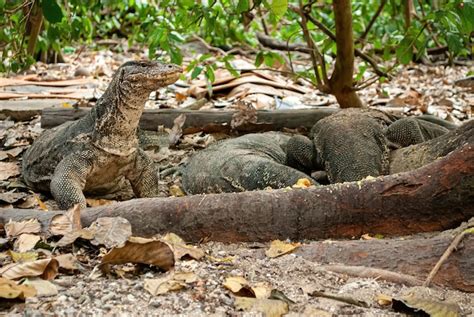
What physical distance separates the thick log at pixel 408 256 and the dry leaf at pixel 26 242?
1.02 m

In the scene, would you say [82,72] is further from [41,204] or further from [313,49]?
[41,204]

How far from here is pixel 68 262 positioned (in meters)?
2.43

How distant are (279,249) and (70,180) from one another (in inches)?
84.0

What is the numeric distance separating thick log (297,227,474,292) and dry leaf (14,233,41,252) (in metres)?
1.02

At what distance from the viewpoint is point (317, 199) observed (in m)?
3.05

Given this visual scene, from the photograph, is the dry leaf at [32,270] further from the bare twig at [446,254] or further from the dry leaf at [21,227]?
the bare twig at [446,254]

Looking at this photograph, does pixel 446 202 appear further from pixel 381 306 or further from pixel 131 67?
pixel 131 67

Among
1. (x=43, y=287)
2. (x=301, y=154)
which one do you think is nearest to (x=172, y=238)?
(x=43, y=287)

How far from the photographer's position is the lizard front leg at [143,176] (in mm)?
4945

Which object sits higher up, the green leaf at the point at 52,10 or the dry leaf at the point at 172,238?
the green leaf at the point at 52,10

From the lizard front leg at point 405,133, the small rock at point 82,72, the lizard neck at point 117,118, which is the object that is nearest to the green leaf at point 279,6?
the lizard neck at point 117,118

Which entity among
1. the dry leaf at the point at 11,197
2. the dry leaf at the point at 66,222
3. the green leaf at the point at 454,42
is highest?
the green leaf at the point at 454,42

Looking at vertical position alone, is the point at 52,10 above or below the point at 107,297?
above

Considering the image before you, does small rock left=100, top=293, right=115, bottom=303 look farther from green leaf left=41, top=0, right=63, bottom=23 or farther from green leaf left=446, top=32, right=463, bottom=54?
green leaf left=446, top=32, right=463, bottom=54
